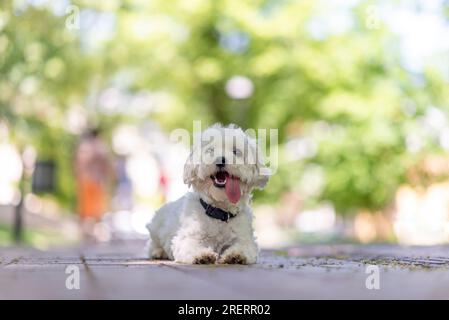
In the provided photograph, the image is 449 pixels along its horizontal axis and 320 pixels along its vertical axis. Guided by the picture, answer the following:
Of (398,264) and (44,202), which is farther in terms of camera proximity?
(44,202)

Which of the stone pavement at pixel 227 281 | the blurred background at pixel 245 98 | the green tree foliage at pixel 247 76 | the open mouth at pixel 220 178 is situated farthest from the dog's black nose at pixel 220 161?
the green tree foliage at pixel 247 76

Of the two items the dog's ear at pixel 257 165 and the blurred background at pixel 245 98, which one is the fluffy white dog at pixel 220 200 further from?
the blurred background at pixel 245 98

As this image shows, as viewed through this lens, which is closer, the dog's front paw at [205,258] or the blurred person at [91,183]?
the dog's front paw at [205,258]

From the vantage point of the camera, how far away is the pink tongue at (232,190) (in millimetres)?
6813

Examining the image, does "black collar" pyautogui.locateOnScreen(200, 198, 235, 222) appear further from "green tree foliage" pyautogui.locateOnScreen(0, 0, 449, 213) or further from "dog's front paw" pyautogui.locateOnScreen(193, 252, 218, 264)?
"green tree foliage" pyautogui.locateOnScreen(0, 0, 449, 213)

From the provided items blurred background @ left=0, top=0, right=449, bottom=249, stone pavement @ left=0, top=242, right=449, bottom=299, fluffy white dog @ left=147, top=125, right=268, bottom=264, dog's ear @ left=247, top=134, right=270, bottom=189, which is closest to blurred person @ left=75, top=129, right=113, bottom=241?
blurred background @ left=0, top=0, right=449, bottom=249

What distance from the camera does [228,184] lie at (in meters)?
6.83

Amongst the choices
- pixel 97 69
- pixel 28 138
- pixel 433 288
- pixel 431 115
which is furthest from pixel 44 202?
pixel 433 288

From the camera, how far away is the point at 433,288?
4.84 meters

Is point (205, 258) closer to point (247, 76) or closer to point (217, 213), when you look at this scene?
point (217, 213)

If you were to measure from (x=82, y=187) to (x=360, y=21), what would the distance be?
10258 millimetres

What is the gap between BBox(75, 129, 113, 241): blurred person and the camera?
57.3 feet

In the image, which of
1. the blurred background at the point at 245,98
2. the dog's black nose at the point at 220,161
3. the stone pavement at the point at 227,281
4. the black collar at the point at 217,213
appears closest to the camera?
the stone pavement at the point at 227,281
